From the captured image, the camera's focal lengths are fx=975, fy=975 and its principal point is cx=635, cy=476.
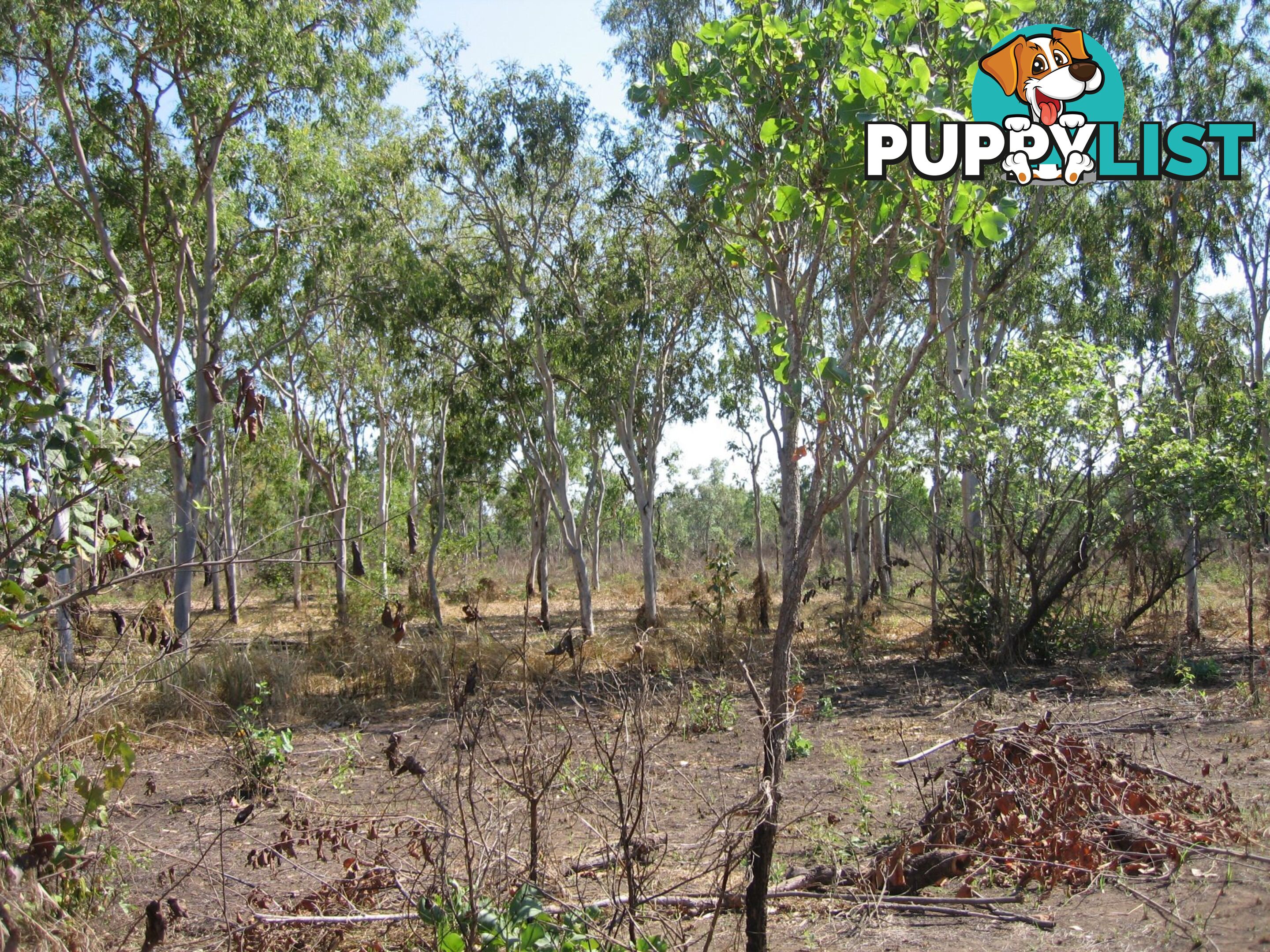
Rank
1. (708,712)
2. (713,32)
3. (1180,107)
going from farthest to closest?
1. (1180,107)
2. (708,712)
3. (713,32)

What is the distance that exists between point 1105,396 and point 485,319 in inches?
393

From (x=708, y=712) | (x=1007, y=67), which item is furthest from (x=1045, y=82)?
(x=708, y=712)

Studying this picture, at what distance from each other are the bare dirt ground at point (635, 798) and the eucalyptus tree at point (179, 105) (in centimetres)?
399

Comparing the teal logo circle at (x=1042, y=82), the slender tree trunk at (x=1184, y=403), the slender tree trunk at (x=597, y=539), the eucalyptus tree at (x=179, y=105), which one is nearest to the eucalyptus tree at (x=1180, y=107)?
the slender tree trunk at (x=1184, y=403)

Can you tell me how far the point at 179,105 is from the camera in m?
12.1

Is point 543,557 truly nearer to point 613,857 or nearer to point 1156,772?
point 1156,772

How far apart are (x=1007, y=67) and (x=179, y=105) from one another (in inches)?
395

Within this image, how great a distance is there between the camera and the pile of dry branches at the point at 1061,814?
4.47 meters

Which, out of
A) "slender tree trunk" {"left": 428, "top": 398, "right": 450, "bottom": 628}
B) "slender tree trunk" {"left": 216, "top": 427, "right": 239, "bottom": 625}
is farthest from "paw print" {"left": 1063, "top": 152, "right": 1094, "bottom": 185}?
"slender tree trunk" {"left": 216, "top": 427, "right": 239, "bottom": 625}

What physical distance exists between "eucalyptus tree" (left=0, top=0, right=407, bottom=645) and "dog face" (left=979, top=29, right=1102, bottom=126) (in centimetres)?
826

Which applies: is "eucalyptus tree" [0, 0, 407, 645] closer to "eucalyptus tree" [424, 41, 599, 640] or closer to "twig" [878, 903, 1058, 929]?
"eucalyptus tree" [424, 41, 599, 640]

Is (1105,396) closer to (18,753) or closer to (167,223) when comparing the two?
(18,753)

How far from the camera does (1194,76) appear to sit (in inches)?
659

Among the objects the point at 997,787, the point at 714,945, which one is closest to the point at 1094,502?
the point at 997,787
